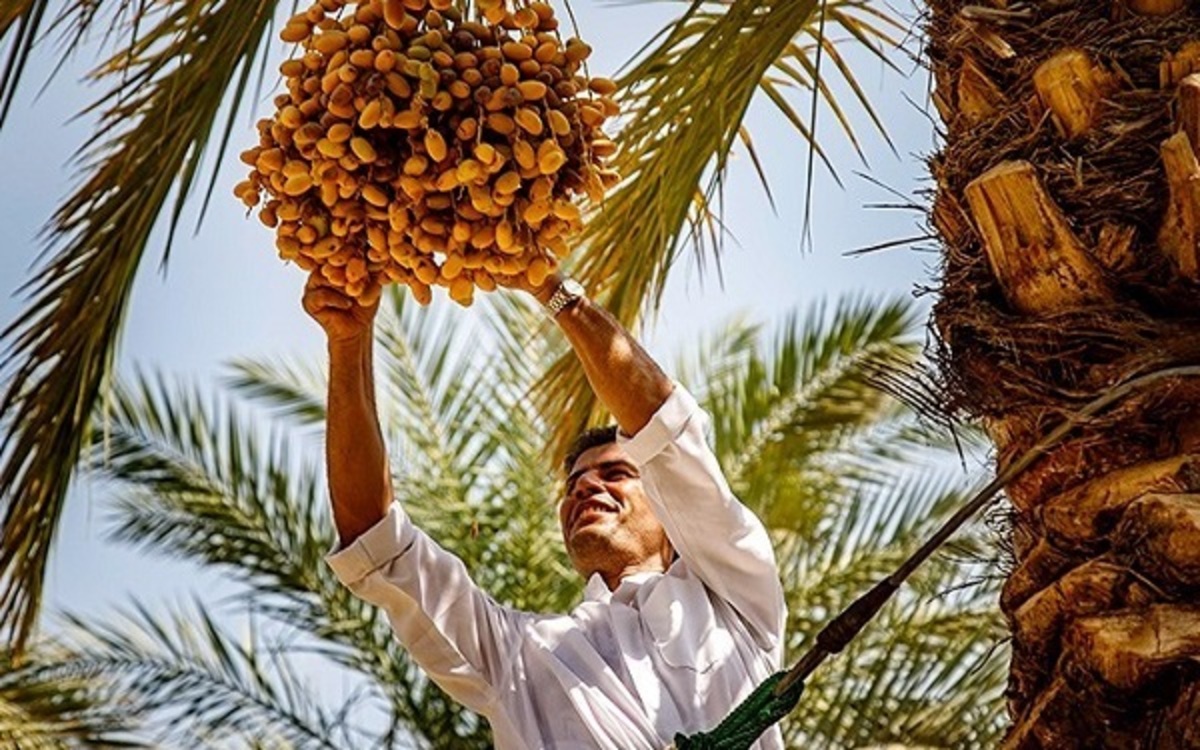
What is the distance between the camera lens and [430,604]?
123 inches

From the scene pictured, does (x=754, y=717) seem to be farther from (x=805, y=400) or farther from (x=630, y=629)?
(x=805, y=400)

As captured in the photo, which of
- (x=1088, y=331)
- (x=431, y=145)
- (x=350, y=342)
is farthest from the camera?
(x=350, y=342)

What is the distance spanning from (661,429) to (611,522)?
445 millimetres

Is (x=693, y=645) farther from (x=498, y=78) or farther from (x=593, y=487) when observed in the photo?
(x=498, y=78)

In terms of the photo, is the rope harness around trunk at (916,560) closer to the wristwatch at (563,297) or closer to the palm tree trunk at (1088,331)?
the palm tree trunk at (1088,331)

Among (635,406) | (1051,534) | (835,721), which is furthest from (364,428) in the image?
(835,721)

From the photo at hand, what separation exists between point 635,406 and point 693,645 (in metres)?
0.38

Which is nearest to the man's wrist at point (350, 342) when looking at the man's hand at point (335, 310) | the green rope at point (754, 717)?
the man's hand at point (335, 310)

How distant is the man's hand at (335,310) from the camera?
2646 millimetres

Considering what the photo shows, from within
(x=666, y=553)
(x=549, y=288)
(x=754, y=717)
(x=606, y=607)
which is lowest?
(x=754, y=717)

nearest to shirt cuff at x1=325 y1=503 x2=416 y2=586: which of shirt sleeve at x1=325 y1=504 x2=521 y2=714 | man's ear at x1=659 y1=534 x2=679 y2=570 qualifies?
shirt sleeve at x1=325 y1=504 x2=521 y2=714

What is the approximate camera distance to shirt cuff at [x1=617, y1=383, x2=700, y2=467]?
313 centimetres

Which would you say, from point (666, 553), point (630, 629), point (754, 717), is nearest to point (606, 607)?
point (630, 629)

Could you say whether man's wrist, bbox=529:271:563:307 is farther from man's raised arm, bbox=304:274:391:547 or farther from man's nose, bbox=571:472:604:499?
man's nose, bbox=571:472:604:499
